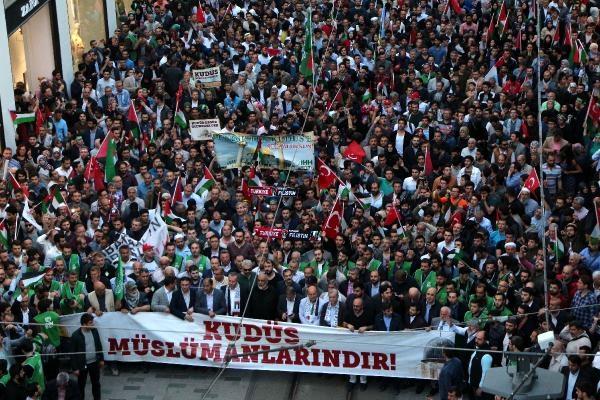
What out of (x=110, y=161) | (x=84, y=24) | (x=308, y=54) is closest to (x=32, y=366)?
(x=110, y=161)

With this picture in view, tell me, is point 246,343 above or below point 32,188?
below

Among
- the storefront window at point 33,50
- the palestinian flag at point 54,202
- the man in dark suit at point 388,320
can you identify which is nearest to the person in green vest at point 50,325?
the palestinian flag at point 54,202

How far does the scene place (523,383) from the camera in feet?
40.8

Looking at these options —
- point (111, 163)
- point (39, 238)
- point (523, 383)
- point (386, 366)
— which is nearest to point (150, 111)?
point (111, 163)

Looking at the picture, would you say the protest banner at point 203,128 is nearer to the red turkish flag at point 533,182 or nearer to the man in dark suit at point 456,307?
the red turkish flag at point 533,182

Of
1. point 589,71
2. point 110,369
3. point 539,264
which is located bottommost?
point 110,369

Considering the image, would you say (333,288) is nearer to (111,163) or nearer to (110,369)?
(110,369)

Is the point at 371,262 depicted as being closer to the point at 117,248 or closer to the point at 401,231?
the point at 401,231

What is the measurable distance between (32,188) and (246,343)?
5457 mm

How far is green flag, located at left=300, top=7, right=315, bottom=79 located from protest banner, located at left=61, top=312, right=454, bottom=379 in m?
8.72

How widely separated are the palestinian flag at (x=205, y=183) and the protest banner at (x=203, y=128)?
160 cm

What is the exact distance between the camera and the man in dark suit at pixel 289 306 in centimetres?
1867

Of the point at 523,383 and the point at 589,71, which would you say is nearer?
the point at 523,383

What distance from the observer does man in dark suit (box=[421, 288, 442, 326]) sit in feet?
59.2
